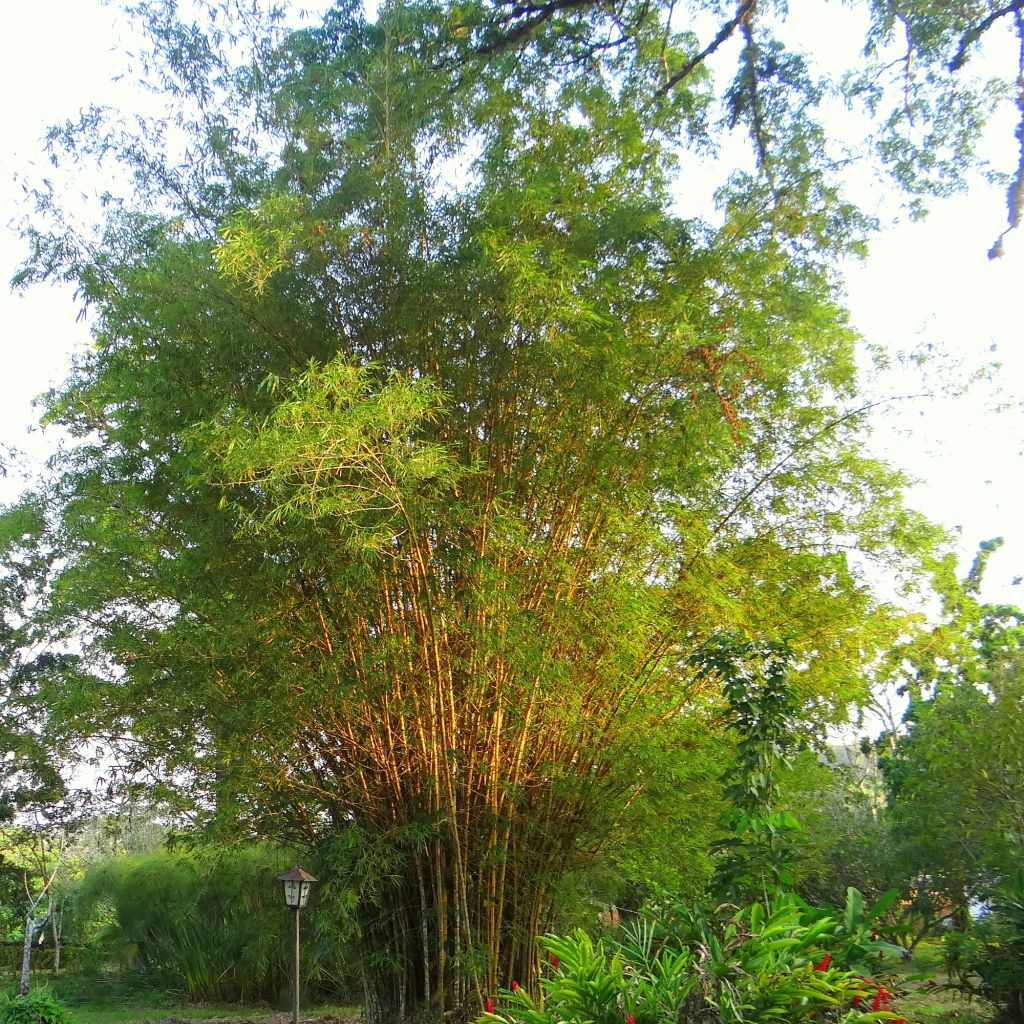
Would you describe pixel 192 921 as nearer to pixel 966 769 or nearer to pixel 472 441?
pixel 472 441

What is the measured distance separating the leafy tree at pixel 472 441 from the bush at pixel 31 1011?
6.89ft

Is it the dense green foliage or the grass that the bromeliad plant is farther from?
the dense green foliage

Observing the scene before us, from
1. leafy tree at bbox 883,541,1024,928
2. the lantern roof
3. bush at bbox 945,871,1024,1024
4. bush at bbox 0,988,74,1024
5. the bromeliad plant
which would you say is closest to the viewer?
the bromeliad plant

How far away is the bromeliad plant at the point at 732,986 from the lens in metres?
2.18

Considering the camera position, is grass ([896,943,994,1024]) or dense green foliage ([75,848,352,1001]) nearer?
grass ([896,943,994,1024])

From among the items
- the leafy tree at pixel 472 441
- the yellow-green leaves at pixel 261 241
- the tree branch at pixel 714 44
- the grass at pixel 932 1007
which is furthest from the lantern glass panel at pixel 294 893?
the tree branch at pixel 714 44

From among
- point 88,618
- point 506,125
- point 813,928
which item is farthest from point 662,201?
point 88,618

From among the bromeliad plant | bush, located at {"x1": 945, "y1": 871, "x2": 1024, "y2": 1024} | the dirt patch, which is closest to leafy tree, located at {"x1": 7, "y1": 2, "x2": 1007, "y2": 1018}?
bush, located at {"x1": 945, "y1": 871, "x2": 1024, "y2": 1024}

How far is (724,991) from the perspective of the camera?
2.18m

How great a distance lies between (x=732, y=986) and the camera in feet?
7.34

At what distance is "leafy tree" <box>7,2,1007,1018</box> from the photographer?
155 inches

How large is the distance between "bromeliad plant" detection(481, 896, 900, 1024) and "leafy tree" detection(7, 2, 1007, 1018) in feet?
5.30

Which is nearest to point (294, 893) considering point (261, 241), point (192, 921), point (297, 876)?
point (297, 876)

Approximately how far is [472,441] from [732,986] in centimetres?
252
